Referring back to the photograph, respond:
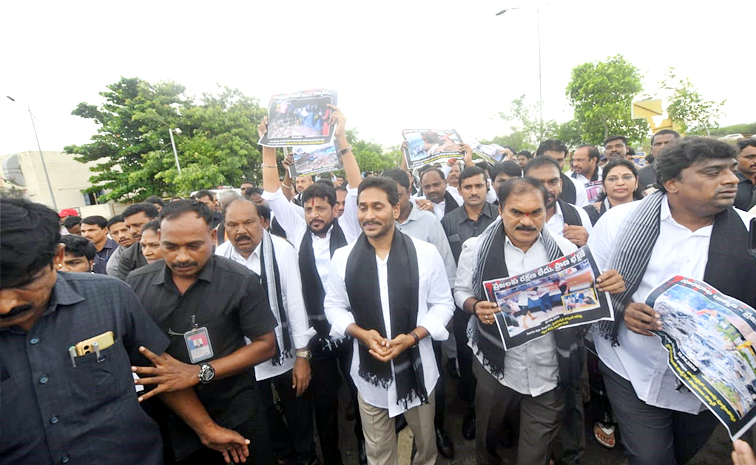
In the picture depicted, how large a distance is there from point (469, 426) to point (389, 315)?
1.69 metres

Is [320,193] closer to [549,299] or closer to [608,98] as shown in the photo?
[549,299]

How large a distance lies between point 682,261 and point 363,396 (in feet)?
6.93

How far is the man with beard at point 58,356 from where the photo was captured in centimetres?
123

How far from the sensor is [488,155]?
6695 mm


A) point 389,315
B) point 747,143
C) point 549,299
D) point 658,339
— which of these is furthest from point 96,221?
point 747,143

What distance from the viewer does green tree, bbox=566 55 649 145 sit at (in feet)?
70.4

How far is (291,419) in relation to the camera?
275 cm

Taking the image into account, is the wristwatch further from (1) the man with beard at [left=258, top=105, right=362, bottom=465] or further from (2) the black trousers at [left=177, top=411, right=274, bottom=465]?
(1) the man with beard at [left=258, top=105, right=362, bottom=465]

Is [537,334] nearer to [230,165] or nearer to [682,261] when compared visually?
[682,261]

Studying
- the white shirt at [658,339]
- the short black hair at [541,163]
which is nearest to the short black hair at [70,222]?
the short black hair at [541,163]

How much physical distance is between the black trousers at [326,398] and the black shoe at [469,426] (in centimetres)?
115

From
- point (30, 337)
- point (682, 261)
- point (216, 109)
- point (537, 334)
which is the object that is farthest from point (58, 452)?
point (216, 109)

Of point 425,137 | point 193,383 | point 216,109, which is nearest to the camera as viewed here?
point 193,383

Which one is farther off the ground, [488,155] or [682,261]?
[488,155]
